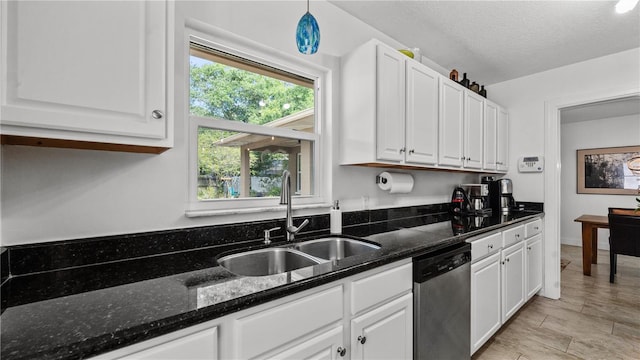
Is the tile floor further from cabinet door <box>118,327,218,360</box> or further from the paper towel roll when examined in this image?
cabinet door <box>118,327,218,360</box>

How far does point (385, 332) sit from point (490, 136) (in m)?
2.62

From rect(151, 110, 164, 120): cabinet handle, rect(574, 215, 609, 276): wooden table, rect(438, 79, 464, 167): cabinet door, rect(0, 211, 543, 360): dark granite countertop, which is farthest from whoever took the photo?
rect(574, 215, 609, 276): wooden table

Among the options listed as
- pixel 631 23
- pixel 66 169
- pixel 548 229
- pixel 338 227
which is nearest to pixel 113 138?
pixel 66 169

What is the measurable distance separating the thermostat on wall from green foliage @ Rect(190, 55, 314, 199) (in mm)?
2919

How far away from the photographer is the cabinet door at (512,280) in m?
2.34

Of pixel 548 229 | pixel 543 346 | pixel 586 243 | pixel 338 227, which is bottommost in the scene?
pixel 543 346

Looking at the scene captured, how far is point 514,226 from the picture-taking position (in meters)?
2.53

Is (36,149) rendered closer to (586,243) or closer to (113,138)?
(113,138)

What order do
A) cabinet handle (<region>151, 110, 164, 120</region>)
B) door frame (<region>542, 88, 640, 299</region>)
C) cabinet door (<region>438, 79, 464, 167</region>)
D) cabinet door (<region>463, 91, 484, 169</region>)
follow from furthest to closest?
Result: door frame (<region>542, 88, 640, 299</region>)
cabinet door (<region>463, 91, 484, 169</region>)
cabinet door (<region>438, 79, 464, 167</region>)
cabinet handle (<region>151, 110, 164, 120</region>)

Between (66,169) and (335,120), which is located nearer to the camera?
(66,169)

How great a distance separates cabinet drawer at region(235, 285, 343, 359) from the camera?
90 cm

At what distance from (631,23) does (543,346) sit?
2.65 meters

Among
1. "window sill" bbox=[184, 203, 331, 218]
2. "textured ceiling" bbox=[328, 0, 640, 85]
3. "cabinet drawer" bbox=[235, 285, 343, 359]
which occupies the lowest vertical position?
"cabinet drawer" bbox=[235, 285, 343, 359]

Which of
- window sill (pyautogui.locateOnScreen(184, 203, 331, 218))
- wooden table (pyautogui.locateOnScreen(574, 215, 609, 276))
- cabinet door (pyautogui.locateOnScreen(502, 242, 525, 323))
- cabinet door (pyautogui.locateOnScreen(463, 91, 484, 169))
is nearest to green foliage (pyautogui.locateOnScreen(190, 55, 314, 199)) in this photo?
window sill (pyautogui.locateOnScreen(184, 203, 331, 218))
